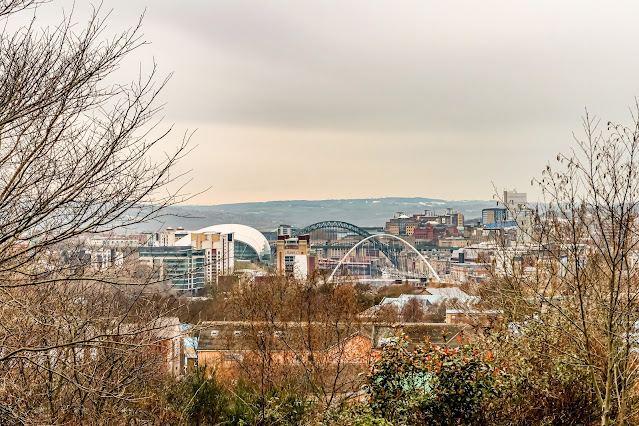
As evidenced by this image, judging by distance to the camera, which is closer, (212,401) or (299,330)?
(212,401)

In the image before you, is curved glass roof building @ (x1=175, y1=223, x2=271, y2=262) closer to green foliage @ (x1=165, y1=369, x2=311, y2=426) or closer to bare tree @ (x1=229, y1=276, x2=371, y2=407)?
bare tree @ (x1=229, y1=276, x2=371, y2=407)

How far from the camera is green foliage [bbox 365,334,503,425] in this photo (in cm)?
459

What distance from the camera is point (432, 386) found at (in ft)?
15.4

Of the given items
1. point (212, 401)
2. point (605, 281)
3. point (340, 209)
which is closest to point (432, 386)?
point (605, 281)

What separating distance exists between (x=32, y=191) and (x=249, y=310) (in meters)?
9.30

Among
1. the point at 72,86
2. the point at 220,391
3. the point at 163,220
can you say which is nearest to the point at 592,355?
the point at 163,220

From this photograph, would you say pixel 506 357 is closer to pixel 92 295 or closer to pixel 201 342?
pixel 92 295

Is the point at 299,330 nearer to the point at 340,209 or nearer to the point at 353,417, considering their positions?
the point at 353,417

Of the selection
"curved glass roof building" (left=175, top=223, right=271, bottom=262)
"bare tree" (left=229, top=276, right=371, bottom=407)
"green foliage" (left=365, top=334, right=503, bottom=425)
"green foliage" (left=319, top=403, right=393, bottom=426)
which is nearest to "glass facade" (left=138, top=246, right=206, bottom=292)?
"green foliage" (left=319, top=403, right=393, bottom=426)

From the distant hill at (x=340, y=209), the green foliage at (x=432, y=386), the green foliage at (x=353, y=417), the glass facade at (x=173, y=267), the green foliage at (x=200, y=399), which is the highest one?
→ the distant hill at (x=340, y=209)

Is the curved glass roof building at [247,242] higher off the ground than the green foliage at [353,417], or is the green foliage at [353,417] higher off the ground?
the curved glass roof building at [247,242]

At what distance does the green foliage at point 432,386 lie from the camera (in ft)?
15.1

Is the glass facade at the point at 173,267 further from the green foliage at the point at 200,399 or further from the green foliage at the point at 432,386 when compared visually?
→ the green foliage at the point at 432,386

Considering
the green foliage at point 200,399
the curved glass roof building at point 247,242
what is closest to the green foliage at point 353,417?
the green foliage at point 200,399
